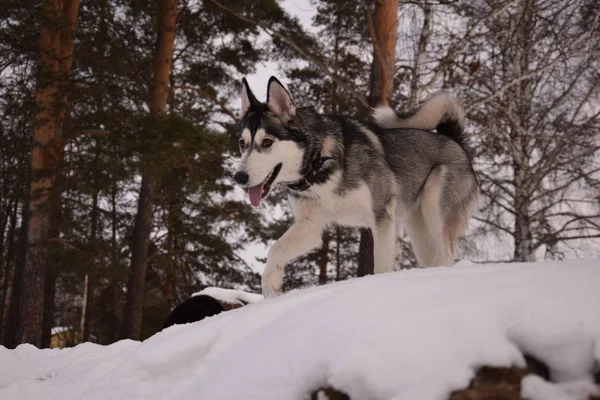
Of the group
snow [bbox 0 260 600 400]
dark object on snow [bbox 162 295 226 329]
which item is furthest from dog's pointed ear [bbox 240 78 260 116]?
dark object on snow [bbox 162 295 226 329]

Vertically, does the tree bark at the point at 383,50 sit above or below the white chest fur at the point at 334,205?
above

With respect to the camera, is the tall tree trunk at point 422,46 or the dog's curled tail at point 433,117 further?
the tall tree trunk at point 422,46

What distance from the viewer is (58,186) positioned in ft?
33.2

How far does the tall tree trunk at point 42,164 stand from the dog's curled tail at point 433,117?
256 inches

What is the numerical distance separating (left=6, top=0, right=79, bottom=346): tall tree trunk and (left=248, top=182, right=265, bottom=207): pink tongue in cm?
679

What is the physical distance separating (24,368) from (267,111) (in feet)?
9.42

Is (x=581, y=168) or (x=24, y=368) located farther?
(x=581, y=168)

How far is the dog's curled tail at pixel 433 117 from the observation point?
5.41 meters

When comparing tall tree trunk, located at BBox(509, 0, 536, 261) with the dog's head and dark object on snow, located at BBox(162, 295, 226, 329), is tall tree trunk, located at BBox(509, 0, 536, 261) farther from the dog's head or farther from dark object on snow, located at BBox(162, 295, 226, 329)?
the dog's head

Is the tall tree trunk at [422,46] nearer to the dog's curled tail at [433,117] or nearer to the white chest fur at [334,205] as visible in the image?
the dog's curled tail at [433,117]

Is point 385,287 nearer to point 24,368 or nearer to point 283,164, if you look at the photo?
point 283,164

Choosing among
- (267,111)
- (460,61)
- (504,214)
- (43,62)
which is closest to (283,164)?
(267,111)

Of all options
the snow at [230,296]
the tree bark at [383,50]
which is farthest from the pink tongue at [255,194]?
the tree bark at [383,50]

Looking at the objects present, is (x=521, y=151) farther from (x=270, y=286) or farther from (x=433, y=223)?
(x=270, y=286)
